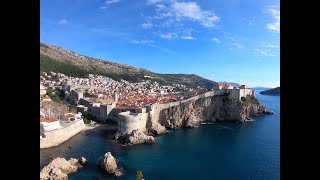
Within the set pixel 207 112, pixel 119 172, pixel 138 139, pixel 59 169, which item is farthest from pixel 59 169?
pixel 207 112

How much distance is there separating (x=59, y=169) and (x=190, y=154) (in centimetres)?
771

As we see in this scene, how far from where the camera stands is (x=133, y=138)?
733 inches

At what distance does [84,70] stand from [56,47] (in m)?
14.5

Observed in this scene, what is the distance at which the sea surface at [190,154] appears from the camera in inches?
531

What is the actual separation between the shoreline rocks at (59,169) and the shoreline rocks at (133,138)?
5.08 meters

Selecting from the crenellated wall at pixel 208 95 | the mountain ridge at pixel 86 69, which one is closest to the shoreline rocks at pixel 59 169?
the crenellated wall at pixel 208 95

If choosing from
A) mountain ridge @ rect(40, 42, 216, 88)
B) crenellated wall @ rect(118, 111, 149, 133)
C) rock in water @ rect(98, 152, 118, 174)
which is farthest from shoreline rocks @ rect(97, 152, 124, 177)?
mountain ridge @ rect(40, 42, 216, 88)

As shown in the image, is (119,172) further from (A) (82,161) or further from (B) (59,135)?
(B) (59,135)

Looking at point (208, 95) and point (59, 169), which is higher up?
point (208, 95)

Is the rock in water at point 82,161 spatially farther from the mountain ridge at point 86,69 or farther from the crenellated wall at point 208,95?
the mountain ridge at point 86,69

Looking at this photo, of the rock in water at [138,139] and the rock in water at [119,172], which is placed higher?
the rock in water at [138,139]

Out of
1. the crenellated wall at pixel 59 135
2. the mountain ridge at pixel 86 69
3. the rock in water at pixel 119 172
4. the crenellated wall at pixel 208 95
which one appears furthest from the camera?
the mountain ridge at pixel 86 69

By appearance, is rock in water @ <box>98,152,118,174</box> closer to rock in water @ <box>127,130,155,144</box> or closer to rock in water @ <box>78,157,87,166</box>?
rock in water @ <box>78,157,87,166</box>
